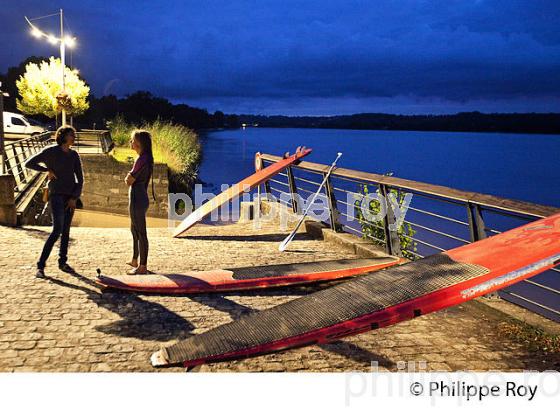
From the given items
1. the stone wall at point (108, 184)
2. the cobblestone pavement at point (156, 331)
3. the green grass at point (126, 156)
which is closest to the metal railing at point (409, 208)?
the cobblestone pavement at point (156, 331)

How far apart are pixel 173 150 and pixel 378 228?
14.5m

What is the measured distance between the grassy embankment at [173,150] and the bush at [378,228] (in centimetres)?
1211

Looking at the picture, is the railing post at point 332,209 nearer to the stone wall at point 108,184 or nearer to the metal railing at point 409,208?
the metal railing at point 409,208

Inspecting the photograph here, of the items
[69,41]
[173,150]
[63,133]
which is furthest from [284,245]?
[69,41]

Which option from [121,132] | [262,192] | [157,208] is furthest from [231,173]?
[262,192]

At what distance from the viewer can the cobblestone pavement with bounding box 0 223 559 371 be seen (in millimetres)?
3732

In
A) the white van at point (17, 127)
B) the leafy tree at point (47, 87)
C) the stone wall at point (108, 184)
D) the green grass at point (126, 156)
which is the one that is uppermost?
the leafy tree at point (47, 87)

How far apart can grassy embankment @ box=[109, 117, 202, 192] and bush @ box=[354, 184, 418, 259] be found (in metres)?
12.1

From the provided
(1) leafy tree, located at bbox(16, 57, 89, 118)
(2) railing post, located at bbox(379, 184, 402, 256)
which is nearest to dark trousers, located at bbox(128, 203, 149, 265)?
(2) railing post, located at bbox(379, 184, 402, 256)

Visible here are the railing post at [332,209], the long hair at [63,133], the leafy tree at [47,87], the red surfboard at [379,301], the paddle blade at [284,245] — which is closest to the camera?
the red surfboard at [379,301]

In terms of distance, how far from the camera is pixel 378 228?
7773 mm

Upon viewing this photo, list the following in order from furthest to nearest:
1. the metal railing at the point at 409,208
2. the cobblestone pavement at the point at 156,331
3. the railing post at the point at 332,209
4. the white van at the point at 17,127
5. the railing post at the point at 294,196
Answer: the white van at the point at 17,127
the railing post at the point at 294,196
the railing post at the point at 332,209
the metal railing at the point at 409,208
the cobblestone pavement at the point at 156,331

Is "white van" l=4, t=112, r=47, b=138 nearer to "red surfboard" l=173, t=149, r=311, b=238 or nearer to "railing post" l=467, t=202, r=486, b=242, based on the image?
"red surfboard" l=173, t=149, r=311, b=238

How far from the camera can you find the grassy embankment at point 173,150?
20.0 m
